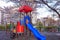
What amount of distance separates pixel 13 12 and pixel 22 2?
85.2 inches

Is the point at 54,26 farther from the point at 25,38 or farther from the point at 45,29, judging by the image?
the point at 25,38

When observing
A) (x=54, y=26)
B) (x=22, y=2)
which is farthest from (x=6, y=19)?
(x=54, y=26)

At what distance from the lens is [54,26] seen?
1811 cm

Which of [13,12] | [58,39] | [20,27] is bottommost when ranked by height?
[58,39]

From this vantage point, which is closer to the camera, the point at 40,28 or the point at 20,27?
the point at 20,27

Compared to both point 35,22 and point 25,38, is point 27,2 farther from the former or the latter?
point 35,22

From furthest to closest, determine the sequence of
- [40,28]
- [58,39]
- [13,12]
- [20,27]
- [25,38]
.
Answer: [40,28], [13,12], [58,39], [25,38], [20,27]

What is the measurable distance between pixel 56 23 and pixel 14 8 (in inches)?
246

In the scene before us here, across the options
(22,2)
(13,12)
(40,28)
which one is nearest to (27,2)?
(22,2)

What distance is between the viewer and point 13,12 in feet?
44.2

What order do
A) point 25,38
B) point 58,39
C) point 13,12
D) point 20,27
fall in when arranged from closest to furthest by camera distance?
point 20,27
point 25,38
point 58,39
point 13,12

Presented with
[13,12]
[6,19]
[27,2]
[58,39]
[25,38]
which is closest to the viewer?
[25,38]

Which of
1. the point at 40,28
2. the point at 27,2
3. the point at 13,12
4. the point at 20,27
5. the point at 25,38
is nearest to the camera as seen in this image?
the point at 20,27

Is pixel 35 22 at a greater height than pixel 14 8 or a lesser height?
lesser
